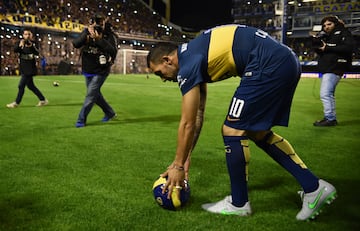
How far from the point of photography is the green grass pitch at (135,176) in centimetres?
302

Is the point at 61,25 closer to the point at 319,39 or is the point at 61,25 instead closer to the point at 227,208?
the point at 319,39

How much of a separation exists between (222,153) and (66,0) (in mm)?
38140

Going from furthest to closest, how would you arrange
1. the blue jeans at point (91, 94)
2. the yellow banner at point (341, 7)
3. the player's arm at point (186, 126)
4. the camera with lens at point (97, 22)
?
the yellow banner at point (341, 7)
the blue jeans at point (91, 94)
the camera with lens at point (97, 22)
the player's arm at point (186, 126)

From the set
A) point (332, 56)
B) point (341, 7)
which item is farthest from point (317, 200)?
point (341, 7)

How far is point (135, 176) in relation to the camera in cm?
424

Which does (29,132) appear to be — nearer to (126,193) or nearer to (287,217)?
(126,193)

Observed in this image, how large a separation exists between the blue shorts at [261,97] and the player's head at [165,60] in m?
0.57

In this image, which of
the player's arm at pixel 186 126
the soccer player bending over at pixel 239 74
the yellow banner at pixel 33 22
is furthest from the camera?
the yellow banner at pixel 33 22

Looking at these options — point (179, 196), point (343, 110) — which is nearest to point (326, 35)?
point (343, 110)

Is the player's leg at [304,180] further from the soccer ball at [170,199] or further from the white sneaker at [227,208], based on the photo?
the soccer ball at [170,199]

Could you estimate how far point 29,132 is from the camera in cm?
684

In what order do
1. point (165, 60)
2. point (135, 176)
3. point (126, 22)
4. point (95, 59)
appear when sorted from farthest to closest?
point (126, 22) → point (95, 59) → point (135, 176) → point (165, 60)

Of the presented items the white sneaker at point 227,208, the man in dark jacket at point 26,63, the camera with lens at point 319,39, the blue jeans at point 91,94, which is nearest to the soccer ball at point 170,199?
the white sneaker at point 227,208

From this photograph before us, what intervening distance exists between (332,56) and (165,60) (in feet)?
20.8
